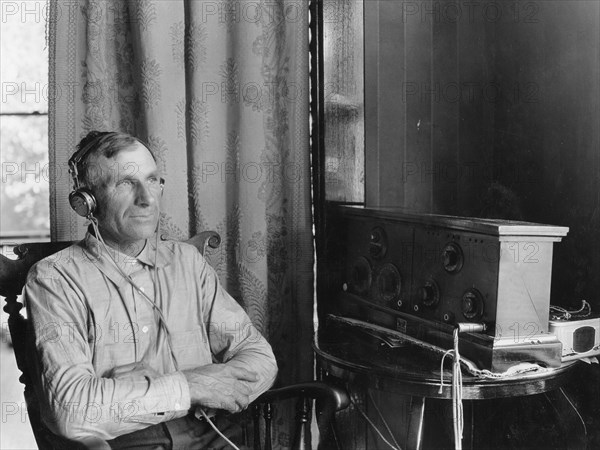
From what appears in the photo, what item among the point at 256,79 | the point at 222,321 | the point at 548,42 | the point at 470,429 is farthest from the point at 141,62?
the point at 470,429

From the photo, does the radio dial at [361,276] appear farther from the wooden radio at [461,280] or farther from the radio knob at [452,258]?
the radio knob at [452,258]

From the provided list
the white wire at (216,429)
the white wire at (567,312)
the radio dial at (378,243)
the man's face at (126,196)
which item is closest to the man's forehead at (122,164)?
the man's face at (126,196)

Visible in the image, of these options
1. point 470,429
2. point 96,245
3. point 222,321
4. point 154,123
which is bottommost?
point 470,429

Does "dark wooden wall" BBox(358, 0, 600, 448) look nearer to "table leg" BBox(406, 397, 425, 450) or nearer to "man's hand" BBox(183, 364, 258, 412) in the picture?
"table leg" BBox(406, 397, 425, 450)

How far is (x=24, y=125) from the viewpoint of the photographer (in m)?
2.50

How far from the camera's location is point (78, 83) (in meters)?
2.09

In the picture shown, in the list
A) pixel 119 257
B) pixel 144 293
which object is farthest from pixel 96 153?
pixel 144 293

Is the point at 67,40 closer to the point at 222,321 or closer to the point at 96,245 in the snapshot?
the point at 96,245

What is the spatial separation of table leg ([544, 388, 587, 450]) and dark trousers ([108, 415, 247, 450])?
2.91 ft

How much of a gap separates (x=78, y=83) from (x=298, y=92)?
2.36 feet

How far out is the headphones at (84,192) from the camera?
1717 mm

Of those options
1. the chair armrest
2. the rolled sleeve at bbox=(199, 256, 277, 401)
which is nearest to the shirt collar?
the rolled sleeve at bbox=(199, 256, 277, 401)

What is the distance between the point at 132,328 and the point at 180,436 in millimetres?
300

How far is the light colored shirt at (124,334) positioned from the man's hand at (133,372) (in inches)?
1.1
